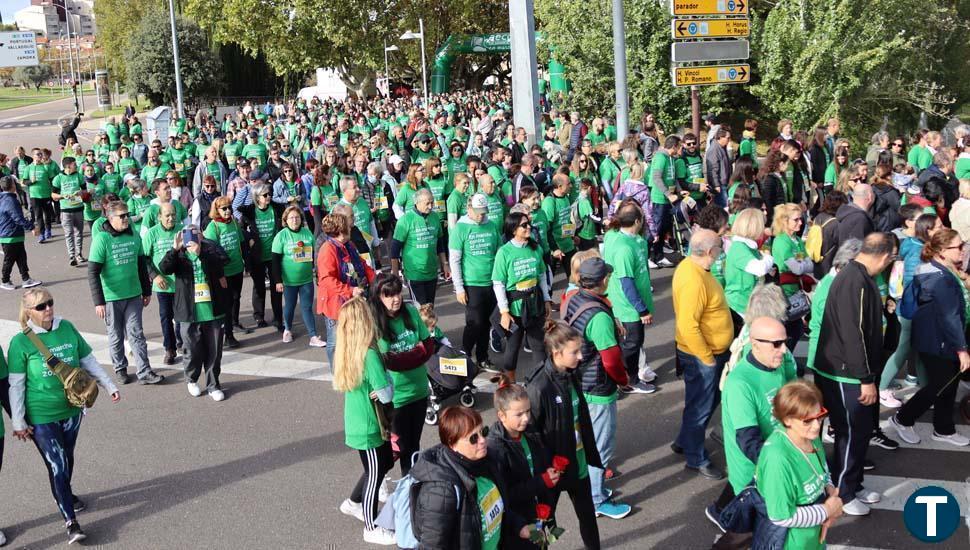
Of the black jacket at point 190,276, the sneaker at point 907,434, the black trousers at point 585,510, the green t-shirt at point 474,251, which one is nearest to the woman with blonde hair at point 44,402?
the black jacket at point 190,276

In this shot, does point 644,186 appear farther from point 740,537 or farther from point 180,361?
point 740,537

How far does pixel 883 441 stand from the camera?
23.6ft

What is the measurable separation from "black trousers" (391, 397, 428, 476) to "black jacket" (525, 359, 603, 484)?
1268mm

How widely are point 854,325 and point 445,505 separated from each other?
3.03 m

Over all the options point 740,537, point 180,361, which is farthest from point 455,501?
point 180,361

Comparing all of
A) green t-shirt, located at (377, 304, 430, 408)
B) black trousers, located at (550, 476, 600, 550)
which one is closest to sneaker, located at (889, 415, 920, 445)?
black trousers, located at (550, 476, 600, 550)

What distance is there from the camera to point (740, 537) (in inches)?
178

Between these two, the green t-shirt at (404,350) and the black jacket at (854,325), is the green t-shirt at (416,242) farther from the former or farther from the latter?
the black jacket at (854,325)

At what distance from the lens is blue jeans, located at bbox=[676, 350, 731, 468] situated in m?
6.51

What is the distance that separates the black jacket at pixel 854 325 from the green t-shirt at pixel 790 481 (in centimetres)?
164

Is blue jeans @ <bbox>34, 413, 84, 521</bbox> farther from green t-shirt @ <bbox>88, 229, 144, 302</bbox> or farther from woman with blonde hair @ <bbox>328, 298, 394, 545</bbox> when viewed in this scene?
green t-shirt @ <bbox>88, 229, 144, 302</bbox>

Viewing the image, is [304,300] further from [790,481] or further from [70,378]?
[790,481]

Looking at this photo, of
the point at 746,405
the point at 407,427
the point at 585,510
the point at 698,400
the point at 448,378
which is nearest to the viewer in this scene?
the point at 746,405

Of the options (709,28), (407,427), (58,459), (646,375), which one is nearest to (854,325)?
(407,427)
